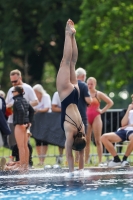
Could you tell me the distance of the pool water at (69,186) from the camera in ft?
Result: 33.6

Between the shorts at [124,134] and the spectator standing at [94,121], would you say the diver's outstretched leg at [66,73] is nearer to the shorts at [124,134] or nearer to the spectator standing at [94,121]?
the shorts at [124,134]

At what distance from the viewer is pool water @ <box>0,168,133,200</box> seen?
1023 cm

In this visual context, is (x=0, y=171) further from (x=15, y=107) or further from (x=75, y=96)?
(x=75, y=96)

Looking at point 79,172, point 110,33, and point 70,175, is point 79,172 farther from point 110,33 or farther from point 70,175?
point 110,33

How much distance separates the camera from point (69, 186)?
11.4 meters

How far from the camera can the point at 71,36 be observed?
44.4ft

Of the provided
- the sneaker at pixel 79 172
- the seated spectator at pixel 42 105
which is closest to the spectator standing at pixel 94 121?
the seated spectator at pixel 42 105

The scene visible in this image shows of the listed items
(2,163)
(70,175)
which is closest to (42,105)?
(2,163)

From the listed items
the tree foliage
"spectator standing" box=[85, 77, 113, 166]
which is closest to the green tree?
the tree foliage

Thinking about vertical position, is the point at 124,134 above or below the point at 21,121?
below

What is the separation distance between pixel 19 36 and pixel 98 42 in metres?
6.48

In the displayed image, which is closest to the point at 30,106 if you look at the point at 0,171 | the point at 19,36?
the point at 0,171

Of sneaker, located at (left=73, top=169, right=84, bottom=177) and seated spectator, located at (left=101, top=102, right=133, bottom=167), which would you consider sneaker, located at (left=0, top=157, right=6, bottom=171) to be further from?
sneaker, located at (left=73, top=169, right=84, bottom=177)

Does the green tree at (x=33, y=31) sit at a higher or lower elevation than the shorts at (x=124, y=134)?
higher
